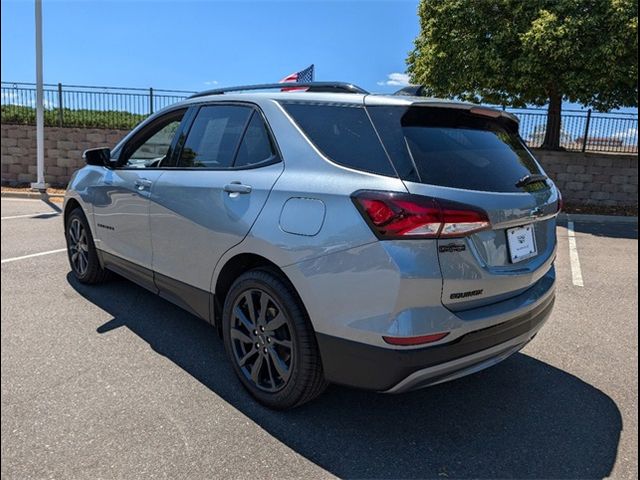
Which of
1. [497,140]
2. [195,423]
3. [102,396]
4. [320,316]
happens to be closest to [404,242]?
[320,316]

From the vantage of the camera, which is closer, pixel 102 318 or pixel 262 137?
pixel 262 137

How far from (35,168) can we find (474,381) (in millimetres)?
15038

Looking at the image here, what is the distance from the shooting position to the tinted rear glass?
91.9 inches

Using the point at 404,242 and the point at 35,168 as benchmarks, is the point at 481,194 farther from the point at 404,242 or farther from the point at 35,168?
the point at 35,168

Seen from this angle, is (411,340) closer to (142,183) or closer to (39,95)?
(142,183)

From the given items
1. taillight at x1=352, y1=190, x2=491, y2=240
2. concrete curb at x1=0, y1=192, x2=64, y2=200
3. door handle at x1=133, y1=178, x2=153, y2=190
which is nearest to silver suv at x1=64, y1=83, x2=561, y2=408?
taillight at x1=352, y1=190, x2=491, y2=240

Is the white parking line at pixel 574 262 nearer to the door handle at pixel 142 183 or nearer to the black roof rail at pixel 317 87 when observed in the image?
the black roof rail at pixel 317 87

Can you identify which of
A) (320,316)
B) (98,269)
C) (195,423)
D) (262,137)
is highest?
(262,137)

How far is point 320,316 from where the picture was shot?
Result: 2.41m

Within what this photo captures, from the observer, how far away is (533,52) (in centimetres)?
1098

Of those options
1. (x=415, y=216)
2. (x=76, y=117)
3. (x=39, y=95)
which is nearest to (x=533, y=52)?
(x=415, y=216)

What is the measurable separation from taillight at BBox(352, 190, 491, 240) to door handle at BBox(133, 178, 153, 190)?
1.99 meters

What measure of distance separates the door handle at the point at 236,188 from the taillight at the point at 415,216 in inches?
33.2

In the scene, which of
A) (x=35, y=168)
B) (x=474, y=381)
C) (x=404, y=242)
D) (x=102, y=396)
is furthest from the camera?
(x=35, y=168)
